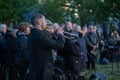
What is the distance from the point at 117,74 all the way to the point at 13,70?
555 centimetres

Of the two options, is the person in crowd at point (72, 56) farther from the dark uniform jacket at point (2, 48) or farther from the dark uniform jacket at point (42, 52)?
the dark uniform jacket at point (42, 52)

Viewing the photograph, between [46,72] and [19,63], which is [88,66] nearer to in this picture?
[19,63]

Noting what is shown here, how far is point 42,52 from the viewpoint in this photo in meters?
9.45

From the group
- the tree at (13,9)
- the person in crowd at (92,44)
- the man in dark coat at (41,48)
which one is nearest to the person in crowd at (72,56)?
the man in dark coat at (41,48)

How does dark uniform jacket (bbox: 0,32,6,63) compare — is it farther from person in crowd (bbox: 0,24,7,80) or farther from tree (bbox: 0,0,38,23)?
tree (bbox: 0,0,38,23)

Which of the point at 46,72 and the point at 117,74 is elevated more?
the point at 46,72

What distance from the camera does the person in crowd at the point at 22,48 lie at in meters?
12.3

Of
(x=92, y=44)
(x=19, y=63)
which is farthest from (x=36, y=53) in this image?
(x=92, y=44)

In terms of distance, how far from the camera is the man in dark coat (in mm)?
9406

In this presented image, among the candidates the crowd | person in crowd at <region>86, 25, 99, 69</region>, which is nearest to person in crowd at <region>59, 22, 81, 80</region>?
the crowd

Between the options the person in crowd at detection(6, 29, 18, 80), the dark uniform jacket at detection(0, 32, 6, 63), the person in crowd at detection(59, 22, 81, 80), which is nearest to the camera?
the person in crowd at detection(6, 29, 18, 80)

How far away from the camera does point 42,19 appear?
9.38m

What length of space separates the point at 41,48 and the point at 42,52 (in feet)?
0.28

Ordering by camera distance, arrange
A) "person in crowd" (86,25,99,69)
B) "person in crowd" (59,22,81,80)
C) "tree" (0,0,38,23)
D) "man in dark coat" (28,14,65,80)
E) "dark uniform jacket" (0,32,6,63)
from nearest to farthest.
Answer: "man in dark coat" (28,14,65,80) → "person in crowd" (59,22,81,80) → "dark uniform jacket" (0,32,6,63) → "person in crowd" (86,25,99,69) → "tree" (0,0,38,23)
